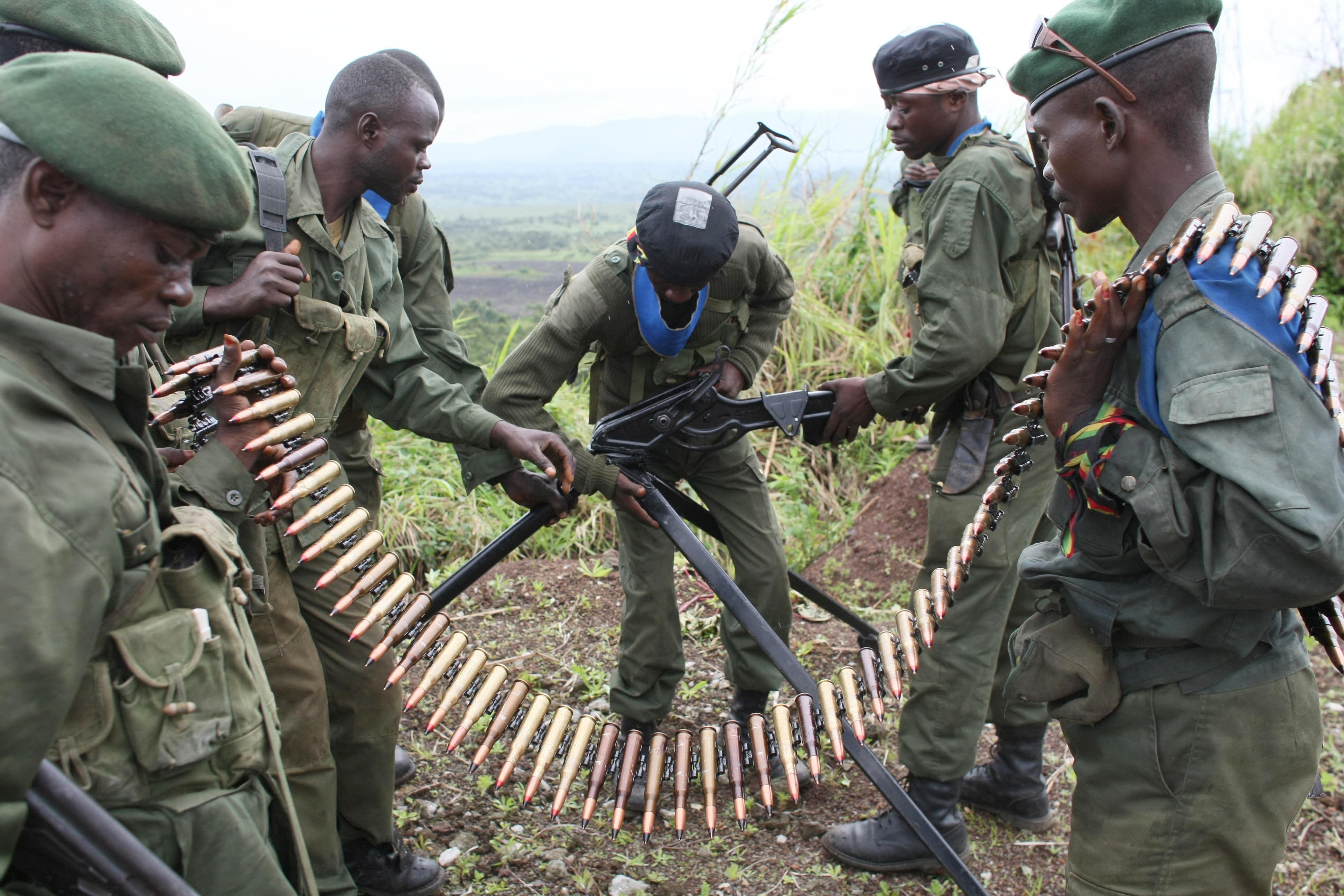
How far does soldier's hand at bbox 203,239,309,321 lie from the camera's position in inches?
111

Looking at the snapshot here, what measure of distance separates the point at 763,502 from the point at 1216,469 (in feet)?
8.48

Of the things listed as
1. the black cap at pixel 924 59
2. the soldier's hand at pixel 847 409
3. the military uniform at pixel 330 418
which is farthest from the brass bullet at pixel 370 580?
the black cap at pixel 924 59

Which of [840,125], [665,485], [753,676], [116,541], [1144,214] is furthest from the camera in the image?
[840,125]

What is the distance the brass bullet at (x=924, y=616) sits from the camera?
309 centimetres

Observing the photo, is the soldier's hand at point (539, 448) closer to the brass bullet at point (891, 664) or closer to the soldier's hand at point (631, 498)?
the soldier's hand at point (631, 498)

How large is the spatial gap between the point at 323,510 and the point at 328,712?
0.84 metres

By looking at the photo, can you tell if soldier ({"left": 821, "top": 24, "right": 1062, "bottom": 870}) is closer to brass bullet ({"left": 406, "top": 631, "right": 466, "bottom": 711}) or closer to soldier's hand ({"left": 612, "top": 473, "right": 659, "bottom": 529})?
soldier's hand ({"left": 612, "top": 473, "right": 659, "bottom": 529})

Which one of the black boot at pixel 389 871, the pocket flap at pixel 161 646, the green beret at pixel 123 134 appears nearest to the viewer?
the green beret at pixel 123 134

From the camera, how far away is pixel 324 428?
3.22 metres

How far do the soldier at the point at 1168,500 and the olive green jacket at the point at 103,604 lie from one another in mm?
1819

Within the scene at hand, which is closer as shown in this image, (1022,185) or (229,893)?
(229,893)

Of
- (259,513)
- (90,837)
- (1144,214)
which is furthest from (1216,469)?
(259,513)

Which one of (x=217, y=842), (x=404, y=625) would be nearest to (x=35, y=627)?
(x=217, y=842)

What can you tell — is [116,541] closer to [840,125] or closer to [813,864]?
[813,864]
